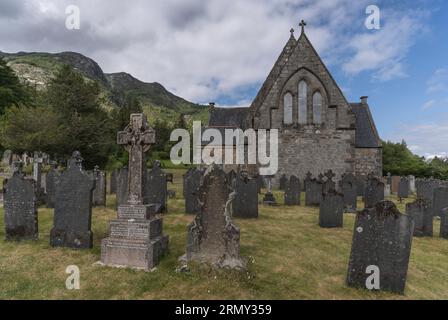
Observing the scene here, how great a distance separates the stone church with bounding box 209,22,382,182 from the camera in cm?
2053

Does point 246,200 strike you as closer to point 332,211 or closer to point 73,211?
point 332,211

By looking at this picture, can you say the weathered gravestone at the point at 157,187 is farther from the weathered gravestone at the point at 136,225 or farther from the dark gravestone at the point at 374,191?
the dark gravestone at the point at 374,191

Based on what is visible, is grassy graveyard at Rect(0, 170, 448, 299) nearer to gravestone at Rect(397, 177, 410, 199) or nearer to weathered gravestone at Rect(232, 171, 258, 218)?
weathered gravestone at Rect(232, 171, 258, 218)

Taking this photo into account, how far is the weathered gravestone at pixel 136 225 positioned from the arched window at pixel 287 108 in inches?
625

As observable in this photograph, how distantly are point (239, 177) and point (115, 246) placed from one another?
5997 mm

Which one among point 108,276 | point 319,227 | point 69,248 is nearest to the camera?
point 108,276

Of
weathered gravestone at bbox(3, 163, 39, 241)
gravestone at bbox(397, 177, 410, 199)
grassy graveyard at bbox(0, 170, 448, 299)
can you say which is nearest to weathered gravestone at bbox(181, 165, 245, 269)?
grassy graveyard at bbox(0, 170, 448, 299)

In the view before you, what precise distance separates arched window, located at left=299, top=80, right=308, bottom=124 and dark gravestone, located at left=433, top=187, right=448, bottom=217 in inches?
422

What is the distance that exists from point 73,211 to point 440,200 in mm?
12930

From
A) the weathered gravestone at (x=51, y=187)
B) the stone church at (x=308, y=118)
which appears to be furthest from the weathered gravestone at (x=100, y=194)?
the stone church at (x=308, y=118)
